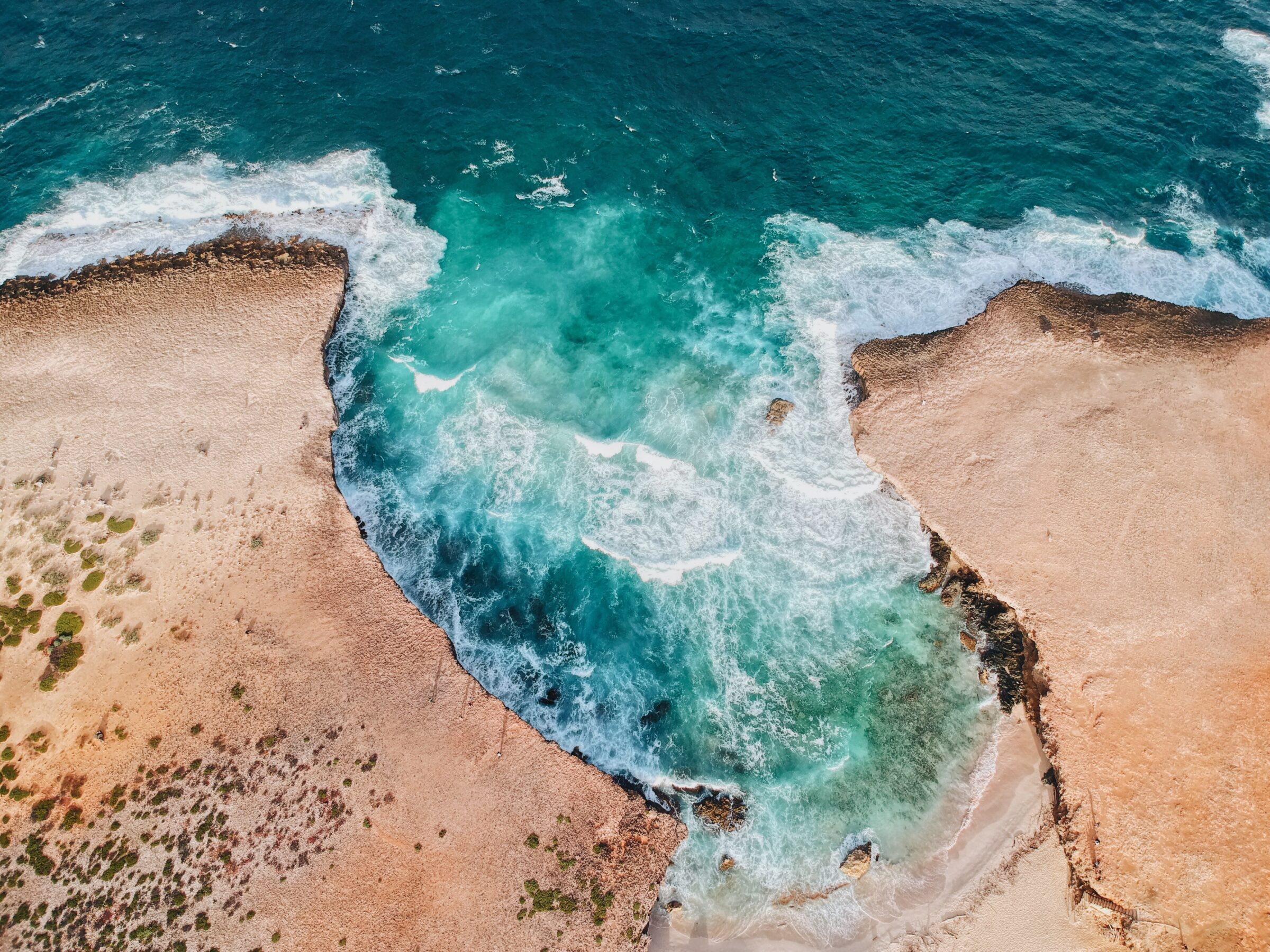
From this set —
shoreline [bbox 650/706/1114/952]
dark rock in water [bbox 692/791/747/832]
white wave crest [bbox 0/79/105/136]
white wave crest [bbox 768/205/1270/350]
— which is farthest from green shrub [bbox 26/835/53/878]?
white wave crest [bbox 0/79/105/136]

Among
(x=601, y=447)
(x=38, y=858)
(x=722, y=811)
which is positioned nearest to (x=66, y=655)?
(x=38, y=858)

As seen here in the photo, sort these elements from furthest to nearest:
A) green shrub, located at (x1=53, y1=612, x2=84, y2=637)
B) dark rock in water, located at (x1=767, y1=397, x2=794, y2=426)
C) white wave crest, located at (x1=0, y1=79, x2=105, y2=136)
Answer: white wave crest, located at (x1=0, y1=79, x2=105, y2=136) → dark rock in water, located at (x1=767, y1=397, x2=794, y2=426) → green shrub, located at (x1=53, y1=612, x2=84, y2=637)

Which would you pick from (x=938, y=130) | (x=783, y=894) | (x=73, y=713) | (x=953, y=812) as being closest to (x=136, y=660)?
(x=73, y=713)

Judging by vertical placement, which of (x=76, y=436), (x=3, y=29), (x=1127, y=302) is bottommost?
(x=76, y=436)

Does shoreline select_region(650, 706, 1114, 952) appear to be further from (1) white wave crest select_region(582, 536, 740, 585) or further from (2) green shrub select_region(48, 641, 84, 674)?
(2) green shrub select_region(48, 641, 84, 674)

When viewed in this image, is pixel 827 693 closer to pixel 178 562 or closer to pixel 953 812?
pixel 953 812
